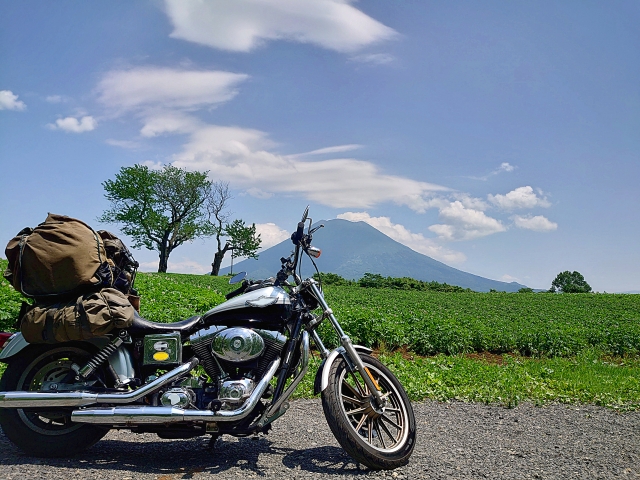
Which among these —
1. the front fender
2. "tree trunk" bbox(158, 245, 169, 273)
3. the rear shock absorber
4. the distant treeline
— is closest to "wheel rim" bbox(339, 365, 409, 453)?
the front fender

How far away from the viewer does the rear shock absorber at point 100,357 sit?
480cm

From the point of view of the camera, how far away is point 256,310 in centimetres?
487

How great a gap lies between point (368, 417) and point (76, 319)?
2.57 m

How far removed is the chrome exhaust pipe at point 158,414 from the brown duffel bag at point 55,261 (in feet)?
3.36

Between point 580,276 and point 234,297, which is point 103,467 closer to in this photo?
point 234,297

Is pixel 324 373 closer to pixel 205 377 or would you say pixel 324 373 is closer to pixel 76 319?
pixel 205 377

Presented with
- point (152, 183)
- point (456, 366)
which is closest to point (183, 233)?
point (152, 183)

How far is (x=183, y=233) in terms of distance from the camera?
61.1 m

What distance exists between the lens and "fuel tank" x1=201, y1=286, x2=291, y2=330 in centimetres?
479

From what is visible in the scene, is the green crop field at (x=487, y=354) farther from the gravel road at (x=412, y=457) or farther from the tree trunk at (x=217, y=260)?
the tree trunk at (x=217, y=260)

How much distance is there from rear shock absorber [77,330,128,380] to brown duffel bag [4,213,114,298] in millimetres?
515

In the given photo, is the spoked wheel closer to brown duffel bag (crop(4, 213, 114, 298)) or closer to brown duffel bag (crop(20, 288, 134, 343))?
brown duffel bag (crop(20, 288, 134, 343))

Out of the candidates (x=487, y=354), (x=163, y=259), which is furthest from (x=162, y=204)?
(x=487, y=354)

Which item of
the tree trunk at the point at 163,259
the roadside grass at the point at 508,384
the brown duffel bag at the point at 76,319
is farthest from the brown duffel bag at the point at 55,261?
the tree trunk at the point at 163,259
